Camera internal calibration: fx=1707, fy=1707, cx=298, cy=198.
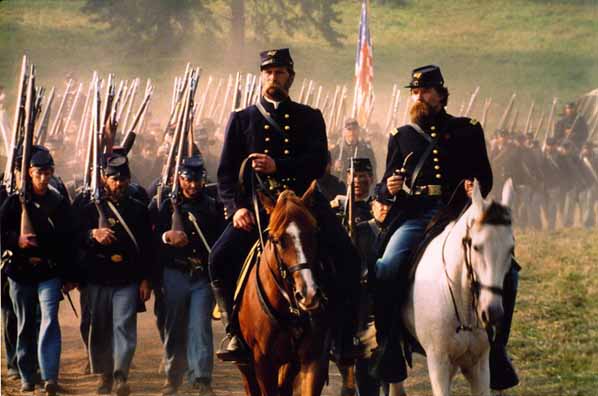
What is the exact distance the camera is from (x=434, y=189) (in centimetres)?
1215

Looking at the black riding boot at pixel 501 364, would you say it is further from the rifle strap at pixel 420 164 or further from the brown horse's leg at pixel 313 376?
the brown horse's leg at pixel 313 376

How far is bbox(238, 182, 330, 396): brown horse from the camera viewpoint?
10773mm

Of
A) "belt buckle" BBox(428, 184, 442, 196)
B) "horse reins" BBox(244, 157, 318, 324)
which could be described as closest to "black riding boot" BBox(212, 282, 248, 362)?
"horse reins" BBox(244, 157, 318, 324)

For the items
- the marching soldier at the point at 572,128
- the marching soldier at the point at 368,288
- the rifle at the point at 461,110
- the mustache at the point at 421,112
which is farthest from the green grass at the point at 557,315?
the mustache at the point at 421,112

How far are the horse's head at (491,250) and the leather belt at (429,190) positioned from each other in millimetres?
1447

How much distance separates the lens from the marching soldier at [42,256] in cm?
1463

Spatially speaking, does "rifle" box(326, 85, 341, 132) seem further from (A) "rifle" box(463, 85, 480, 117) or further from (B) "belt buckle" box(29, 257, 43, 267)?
(B) "belt buckle" box(29, 257, 43, 267)

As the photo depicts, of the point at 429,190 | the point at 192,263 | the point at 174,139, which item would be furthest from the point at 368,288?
the point at 174,139

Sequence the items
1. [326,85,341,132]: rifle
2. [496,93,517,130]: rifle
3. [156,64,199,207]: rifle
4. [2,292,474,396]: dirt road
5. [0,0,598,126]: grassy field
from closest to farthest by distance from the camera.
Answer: [2,292,474,396]: dirt road → [156,64,199,207]: rifle → [0,0,598,126]: grassy field → [326,85,341,132]: rifle → [496,93,517,130]: rifle

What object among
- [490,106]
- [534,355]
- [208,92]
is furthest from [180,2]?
[534,355]

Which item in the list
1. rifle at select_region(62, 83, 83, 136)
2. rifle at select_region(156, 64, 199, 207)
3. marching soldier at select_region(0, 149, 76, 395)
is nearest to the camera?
marching soldier at select_region(0, 149, 76, 395)

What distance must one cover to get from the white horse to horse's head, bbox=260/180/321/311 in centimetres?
99

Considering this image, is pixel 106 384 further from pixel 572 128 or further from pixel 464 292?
pixel 572 128

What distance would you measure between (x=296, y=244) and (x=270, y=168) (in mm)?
1021
